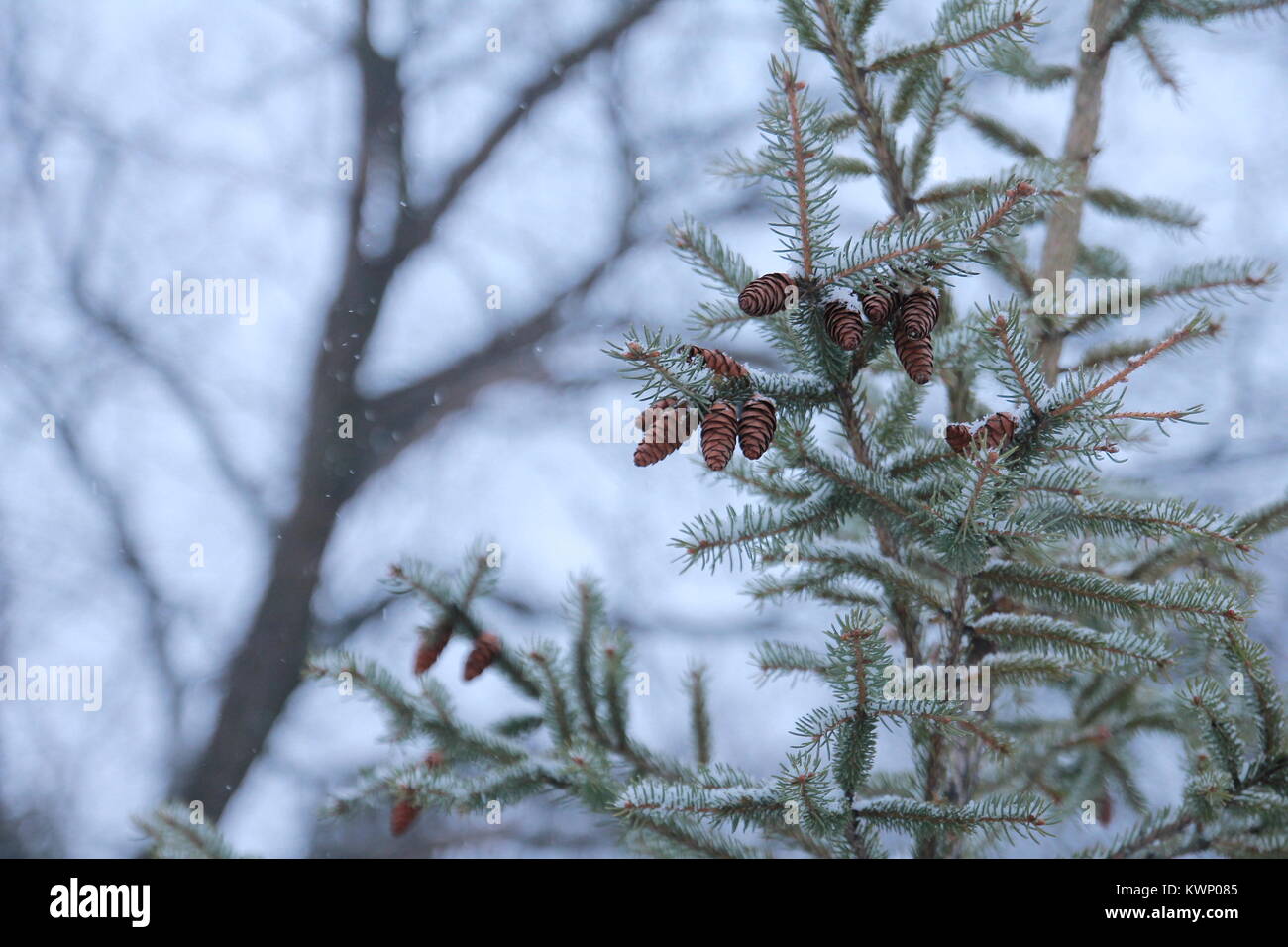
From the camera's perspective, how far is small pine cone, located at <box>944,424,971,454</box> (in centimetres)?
55

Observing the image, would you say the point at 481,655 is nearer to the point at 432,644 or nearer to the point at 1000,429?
the point at 432,644

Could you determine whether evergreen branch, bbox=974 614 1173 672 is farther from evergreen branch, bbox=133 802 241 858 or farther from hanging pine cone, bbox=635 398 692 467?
evergreen branch, bbox=133 802 241 858

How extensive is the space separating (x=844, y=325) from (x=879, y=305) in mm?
32

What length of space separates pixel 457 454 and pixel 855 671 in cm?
185

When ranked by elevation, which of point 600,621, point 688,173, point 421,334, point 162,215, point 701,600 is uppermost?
point 688,173

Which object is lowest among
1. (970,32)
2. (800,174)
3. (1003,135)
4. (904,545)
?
(904,545)

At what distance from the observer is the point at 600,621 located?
0.92 m

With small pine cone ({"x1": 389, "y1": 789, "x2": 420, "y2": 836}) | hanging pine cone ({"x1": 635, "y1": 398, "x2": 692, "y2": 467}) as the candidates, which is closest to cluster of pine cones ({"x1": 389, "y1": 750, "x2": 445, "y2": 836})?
small pine cone ({"x1": 389, "y1": 789, "x2": 420, "y2": 836})

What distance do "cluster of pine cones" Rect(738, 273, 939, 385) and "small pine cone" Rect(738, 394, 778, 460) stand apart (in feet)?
0.18

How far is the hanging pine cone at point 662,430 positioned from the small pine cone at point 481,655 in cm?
47

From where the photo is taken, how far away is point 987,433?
52 cm

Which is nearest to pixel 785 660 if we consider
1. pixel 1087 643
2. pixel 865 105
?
pixel 1087 643
